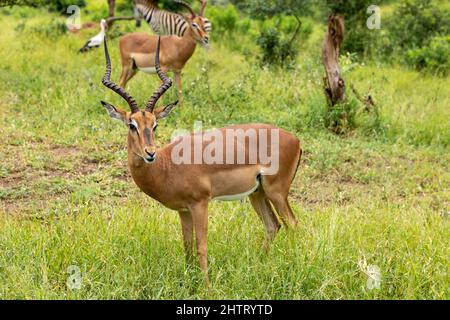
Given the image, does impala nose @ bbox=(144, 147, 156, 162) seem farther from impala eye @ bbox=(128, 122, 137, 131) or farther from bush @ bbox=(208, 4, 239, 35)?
bush @ bbox=(208, 4, 239, 35)

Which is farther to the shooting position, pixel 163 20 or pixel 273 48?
pixel 273 48

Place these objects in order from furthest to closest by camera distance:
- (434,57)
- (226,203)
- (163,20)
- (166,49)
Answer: (434,57) < (163,20) < (166,49) < (226,203)

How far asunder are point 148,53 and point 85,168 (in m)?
2.43

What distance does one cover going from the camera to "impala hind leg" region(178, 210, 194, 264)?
4.23 metres

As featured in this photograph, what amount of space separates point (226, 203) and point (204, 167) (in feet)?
3.84

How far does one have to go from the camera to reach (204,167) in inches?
163

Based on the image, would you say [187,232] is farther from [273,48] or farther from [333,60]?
[273,48]

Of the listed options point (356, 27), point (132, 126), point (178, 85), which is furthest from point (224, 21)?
point (132, 126)

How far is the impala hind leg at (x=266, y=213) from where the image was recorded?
4561 millimetres

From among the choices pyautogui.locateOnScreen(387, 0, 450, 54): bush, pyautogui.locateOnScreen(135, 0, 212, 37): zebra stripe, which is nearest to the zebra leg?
pyautogui.locateOnScreen(135, 0, 212, 37): zebra stripe

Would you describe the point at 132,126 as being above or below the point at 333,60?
above

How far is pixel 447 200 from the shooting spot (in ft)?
19.6
